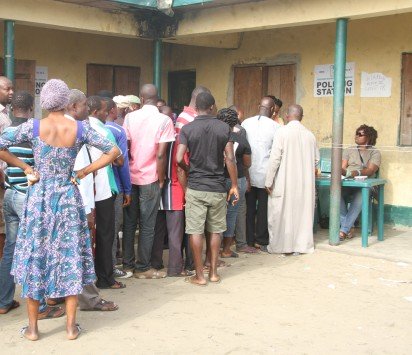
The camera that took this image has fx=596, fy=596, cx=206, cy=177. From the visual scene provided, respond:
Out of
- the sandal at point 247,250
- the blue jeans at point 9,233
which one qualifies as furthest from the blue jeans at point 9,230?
the sandal at point 247,250

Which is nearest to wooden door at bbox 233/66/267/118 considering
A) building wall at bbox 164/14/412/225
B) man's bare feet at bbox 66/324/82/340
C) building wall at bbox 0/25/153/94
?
building wall at bbox 164/14/412/225

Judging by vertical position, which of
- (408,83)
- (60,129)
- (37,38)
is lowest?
(60,129)

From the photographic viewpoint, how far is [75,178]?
13.6 ft

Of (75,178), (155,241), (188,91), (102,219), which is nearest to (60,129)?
(75,178)

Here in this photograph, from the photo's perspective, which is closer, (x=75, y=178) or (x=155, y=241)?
(x=75, y=178)

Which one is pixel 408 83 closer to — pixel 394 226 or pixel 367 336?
pixel 394 226

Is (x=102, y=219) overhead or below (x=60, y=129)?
below

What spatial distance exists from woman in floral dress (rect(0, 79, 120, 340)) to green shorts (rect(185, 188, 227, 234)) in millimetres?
1643

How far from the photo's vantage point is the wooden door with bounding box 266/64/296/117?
9391 mm

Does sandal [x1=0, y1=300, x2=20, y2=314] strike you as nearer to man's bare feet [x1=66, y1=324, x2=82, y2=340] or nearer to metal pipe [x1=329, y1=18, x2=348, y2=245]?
man's bare feet [x1=66, y1=324, x2=82, y2=340]

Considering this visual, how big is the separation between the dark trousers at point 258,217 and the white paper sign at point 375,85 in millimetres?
2459

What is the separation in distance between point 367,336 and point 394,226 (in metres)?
4.21

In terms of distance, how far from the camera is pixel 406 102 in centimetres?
816

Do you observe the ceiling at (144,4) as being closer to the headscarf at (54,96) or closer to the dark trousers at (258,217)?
the dark trousers at (258,217)
